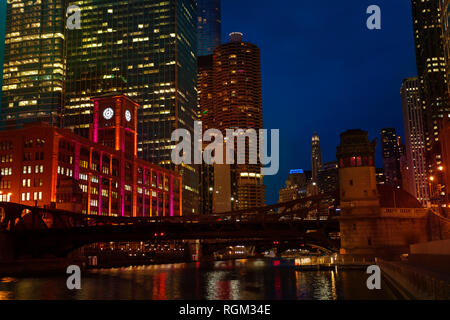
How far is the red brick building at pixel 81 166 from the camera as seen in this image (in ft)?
452

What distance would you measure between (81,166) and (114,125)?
126 ft

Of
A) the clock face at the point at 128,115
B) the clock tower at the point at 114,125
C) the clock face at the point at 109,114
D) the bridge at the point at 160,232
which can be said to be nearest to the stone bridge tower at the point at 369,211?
the bridge at the point at 160,232

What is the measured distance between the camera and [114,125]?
190500 millimetres

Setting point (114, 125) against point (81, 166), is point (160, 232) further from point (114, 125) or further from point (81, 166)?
point (114, 125)

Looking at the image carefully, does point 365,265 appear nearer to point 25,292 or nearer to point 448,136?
point 25,292

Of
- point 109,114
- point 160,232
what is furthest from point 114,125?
point 160,232

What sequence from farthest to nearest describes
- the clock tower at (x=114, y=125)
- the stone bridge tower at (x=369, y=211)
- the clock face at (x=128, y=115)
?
the clock face at (x=128, y=115) → the clock tower at (x=114, y=125) → the stone bridge tower at (x=369, y=211)

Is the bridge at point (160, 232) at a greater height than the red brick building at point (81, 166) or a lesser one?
lesser

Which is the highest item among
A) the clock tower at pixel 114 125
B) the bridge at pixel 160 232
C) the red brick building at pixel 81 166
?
the clock tower at pixel 114 125

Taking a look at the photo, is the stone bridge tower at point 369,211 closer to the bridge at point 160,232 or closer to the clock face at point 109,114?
the bridge at point 160,232

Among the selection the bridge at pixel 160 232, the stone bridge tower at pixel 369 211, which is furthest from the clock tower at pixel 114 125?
the stone bridge tower at pixel 369 211

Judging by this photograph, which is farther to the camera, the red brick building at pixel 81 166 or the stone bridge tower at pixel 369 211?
the red brick building at pixel 81 166

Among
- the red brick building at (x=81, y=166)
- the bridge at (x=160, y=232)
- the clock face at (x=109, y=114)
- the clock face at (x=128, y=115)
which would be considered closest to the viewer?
the bridge at (x=160, y=232)
